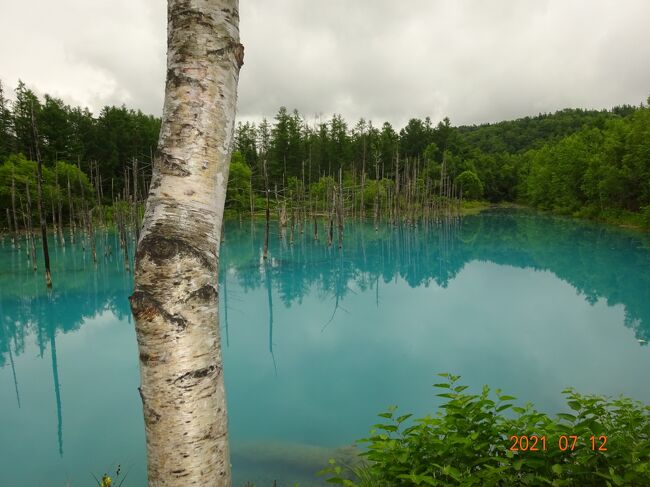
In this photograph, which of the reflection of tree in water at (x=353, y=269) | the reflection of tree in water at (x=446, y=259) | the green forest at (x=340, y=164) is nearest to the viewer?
the reflection of tree in water at (x=353, y=269)

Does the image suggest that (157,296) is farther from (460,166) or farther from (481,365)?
(460,166)

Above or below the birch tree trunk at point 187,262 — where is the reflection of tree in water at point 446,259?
below

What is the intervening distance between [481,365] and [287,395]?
14.2 ft

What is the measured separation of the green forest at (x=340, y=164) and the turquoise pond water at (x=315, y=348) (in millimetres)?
7824

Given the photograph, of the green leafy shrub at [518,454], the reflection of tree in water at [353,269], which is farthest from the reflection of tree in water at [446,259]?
the green leafy shrub at [518,454]

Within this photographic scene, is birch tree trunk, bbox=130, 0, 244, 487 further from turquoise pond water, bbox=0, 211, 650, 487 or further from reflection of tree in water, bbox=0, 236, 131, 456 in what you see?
reflection of tree in water, bbox=0, 236, 131, 456

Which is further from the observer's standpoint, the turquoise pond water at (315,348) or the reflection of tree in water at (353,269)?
the reflection of tree in water at (353,269)

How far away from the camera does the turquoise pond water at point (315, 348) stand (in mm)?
6012

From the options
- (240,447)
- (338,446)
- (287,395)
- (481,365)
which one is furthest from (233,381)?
(481,365)

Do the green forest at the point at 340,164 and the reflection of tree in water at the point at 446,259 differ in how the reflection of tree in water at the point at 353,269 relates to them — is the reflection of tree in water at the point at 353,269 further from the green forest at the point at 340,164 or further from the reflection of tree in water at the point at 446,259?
the green forest at the point at 340,164

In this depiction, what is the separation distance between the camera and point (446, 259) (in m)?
21.7

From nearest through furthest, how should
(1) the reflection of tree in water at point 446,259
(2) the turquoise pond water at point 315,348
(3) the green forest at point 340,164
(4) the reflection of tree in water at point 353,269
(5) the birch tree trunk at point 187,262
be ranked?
(5) the birch tree trunk at point 187,262 < (2) the turquoise pond water at point 315,348 < (4) the reflection of tree in water at point 353,269 < (1) the reflection of tree in water at point 446,259 < (3) the green forest at point 340,164

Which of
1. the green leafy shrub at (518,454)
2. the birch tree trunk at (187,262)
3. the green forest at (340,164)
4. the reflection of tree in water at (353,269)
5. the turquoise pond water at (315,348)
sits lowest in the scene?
the turquoise pond water at (315,348)

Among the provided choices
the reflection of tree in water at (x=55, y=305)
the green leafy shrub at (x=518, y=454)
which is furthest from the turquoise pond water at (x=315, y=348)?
the green leafy shrub at (x=518, y=454)
